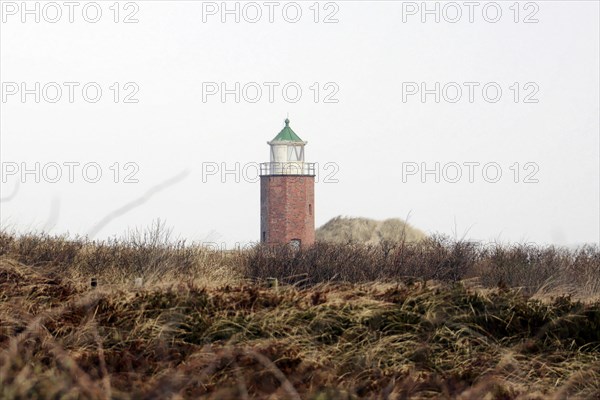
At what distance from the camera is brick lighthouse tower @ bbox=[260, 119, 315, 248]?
40125 mm

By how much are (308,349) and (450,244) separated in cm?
1769

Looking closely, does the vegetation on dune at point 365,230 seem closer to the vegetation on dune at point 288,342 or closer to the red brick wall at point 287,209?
the red brick wall at point 287,209

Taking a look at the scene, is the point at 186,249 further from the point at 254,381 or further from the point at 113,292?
the point at 254,381

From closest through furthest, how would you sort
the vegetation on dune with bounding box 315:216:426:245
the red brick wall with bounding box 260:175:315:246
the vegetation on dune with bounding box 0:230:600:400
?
the vegetation on dune with bounding box 0:230:600:400 < the red brick wall with bounding box 260:175:315:246 < the vegetation on dune with bounding box 315:216:426:245

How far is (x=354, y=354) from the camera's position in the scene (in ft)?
31.7

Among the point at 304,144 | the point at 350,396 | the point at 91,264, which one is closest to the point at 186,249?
the point at 91,264

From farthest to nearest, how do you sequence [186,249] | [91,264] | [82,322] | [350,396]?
[186,249], [91,264], [82,322], [350,396]

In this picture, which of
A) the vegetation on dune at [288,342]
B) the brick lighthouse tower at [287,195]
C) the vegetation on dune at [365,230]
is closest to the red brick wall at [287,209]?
the brick lighthouse tower at [287,195]

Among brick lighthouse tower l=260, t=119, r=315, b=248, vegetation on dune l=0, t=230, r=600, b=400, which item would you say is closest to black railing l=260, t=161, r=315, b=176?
brick lighthouse tower l=260, t=119, r=315, b=248

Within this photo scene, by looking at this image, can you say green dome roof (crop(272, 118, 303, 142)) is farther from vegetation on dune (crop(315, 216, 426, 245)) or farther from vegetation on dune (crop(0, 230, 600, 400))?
vegetation on dune (crop(0, 230, 600, 400))

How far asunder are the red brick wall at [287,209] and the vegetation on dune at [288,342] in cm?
2634

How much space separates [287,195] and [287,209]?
25.6 inches

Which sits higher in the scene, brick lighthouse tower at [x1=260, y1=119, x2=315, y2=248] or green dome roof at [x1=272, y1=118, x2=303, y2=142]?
green dome roof at [x1=272, y1=118, x2=303, y2=142]

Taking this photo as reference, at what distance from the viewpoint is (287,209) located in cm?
4012
